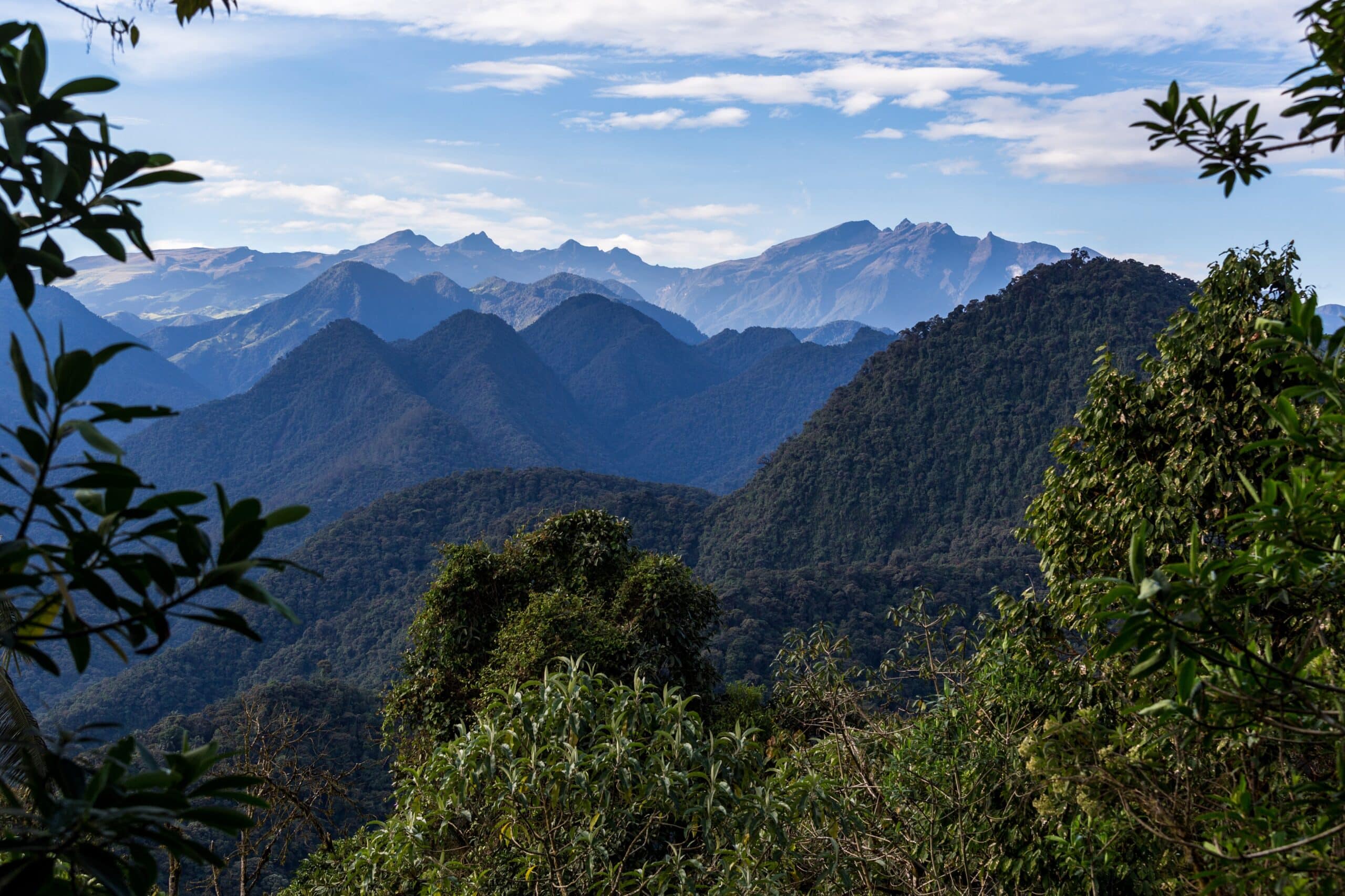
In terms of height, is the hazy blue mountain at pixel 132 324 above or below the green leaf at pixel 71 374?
below

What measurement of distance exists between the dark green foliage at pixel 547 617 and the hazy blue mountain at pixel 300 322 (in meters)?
170

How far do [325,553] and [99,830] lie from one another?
54.6 meters

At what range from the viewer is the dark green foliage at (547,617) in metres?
8.49

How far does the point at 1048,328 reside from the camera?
48.9 meters

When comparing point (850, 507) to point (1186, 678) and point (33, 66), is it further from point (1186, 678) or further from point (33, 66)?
point (33, 66)

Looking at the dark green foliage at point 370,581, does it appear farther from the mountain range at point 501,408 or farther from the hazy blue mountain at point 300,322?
the hazy blue mountain at point 300,322

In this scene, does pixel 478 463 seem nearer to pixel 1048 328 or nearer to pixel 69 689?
pixel 69 689

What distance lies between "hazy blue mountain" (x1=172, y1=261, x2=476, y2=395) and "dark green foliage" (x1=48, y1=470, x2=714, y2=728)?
12175 centimetres

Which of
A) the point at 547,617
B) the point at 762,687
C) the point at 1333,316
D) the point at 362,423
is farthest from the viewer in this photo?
the point at 362,423

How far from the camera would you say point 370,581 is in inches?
1945

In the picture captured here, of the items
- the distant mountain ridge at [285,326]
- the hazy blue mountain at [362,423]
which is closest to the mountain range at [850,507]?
the hazy blue mountain at [362,423]

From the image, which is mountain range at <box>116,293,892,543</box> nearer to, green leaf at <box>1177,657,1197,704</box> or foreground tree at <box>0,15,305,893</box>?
A: foreground tree at <box>0,15,305,893</box>

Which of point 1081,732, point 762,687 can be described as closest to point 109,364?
point 762,687

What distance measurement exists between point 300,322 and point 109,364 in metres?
43.4
